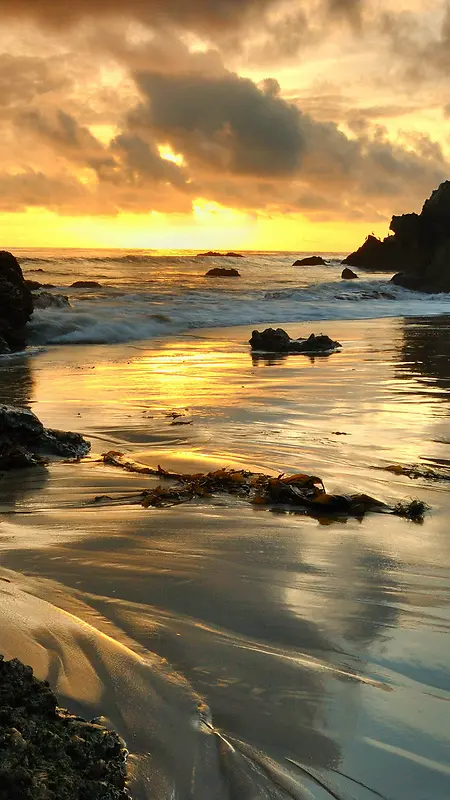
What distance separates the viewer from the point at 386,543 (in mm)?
3514

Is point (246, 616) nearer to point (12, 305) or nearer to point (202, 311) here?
point (12, 305)

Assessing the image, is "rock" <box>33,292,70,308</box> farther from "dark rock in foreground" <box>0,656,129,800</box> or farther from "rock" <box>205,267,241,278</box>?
"rock" <box>205,267,241,278</box>

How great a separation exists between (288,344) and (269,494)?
8801 millimetres

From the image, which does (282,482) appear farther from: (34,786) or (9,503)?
(34,786)

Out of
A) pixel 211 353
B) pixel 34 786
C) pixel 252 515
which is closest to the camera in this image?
pixel 34 786

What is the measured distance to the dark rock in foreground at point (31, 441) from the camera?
199 inches

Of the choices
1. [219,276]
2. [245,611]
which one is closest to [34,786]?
[245,611]

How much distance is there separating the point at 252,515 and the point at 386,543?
2.50ft

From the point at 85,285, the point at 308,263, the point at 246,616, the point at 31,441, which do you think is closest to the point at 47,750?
the point at 246,616

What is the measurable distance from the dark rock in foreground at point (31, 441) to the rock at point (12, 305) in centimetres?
803

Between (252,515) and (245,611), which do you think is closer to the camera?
(245,611)

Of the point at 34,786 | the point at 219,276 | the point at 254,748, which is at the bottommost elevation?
the point at 254,748

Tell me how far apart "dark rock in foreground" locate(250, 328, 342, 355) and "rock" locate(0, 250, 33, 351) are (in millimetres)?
4349

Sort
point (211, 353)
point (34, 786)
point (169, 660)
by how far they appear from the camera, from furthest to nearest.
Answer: point (211, 353) → point (169, 660) → point (34, 786)
